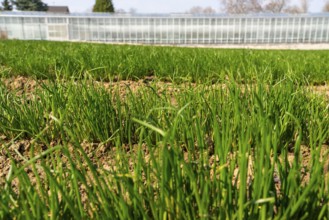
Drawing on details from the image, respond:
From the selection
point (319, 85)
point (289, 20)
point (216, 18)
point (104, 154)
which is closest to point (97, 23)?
point (216, 18)

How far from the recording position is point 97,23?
83.2ft

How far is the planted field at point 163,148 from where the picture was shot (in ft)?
2.48

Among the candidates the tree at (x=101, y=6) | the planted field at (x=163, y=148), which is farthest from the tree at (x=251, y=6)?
the planted field at (x=163, y=148)

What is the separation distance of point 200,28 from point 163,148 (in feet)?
81.9

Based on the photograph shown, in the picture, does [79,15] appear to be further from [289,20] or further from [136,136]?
[136,136]

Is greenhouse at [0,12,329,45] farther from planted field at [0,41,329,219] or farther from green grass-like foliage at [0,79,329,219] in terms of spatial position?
green grass-like foliage at [0,79,329,219]

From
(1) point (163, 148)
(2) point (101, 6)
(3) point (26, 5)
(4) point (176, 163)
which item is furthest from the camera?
(3) point (26, 5)

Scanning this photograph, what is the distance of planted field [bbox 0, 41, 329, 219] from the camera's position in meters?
0.76

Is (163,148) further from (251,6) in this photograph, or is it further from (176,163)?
(251,6)

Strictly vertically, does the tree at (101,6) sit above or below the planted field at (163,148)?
above

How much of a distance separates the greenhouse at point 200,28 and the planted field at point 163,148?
21933 millimetres

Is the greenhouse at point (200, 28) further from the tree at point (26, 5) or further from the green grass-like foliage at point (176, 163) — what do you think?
the green grass-like foliage at point (176, 163)

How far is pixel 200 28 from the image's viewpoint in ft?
80.9

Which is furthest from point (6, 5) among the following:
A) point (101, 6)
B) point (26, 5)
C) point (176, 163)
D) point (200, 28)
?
point (176, 163)
